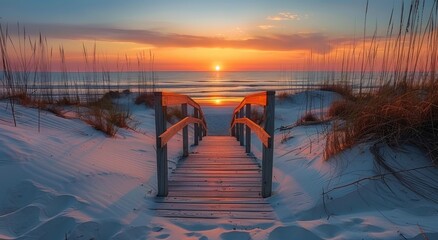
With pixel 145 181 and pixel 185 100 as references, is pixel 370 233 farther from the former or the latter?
pixel 185 100

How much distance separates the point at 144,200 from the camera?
3.54m

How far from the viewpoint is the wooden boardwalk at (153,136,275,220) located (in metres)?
3.26

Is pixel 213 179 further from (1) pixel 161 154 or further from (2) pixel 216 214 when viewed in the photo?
(2) pixel 216 214

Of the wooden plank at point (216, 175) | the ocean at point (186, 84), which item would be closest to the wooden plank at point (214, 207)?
the wooden plank at point (216, 175)

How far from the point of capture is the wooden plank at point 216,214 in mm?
3127

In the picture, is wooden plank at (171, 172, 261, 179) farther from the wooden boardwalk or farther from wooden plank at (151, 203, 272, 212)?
wooden plank at (151, 203, 272, 212)

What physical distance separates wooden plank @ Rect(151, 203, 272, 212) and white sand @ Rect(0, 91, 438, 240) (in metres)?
0.11

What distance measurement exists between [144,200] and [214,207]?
2.36 ft

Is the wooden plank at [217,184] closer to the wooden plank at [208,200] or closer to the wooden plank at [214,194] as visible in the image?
the wooden plank at [214,194]

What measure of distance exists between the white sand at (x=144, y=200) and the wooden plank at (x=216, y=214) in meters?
0.11

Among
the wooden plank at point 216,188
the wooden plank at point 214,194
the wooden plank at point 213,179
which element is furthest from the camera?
the wooden plank at point 213,179

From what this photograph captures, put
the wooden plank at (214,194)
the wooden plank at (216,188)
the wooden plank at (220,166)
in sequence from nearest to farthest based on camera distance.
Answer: the wooden plank at (214,194)
the wooden plank at (216,188)
the wooden plank at (220,166)

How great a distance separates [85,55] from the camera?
7988 mm

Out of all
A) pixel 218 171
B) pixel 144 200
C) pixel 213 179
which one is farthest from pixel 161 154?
pixel 218 171
